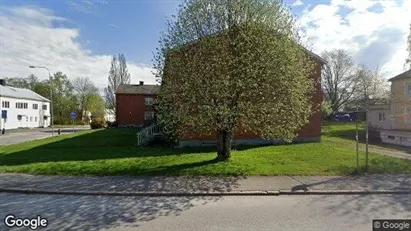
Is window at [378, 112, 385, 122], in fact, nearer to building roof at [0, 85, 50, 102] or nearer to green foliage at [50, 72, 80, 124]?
building roof at [0, 85, 50, 102]

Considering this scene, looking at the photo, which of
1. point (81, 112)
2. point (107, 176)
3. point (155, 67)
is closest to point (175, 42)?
point (155, 67)

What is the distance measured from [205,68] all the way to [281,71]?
2882mm

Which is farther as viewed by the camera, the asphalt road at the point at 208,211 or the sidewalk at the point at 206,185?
the sidewalk at the point at 206,185

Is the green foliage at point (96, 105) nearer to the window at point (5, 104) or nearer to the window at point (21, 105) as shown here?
the window at point (21, 105)

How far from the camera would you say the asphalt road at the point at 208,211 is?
5828 mm

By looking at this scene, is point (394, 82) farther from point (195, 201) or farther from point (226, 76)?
point (195, 201)

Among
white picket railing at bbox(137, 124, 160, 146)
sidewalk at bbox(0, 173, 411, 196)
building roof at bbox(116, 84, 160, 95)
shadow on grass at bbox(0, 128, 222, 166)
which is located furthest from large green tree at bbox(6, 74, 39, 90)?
sidewalk at bbox(0, 173, 411, 196)

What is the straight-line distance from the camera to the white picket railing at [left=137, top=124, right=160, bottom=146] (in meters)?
20.0

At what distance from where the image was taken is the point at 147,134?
806 inches

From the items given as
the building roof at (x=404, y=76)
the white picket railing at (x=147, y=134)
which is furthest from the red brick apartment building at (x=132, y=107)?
the building roof at (x=404, y=76)

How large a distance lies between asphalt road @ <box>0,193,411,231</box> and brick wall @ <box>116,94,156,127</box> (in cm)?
3850

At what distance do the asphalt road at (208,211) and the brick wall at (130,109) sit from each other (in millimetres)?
38498

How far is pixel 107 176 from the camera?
1039 cm

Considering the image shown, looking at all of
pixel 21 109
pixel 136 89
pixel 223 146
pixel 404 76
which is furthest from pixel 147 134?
pixel 21 109
